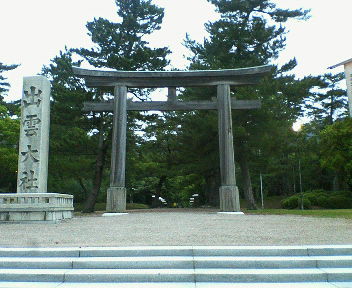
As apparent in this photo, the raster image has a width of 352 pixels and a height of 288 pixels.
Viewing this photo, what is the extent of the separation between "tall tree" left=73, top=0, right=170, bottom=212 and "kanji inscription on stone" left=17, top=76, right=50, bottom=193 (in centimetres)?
713

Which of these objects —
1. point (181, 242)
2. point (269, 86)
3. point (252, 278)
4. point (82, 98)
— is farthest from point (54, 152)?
point (252, 278)

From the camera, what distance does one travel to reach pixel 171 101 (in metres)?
15.6

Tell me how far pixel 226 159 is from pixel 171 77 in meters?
4.54

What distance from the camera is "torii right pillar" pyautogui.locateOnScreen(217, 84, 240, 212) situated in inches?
568

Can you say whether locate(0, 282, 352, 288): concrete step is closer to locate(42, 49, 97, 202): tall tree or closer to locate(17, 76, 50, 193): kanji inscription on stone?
locate(17, 76, 50, 193): kanji inscription on stone

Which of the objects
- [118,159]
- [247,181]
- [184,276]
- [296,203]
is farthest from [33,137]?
[296,203]

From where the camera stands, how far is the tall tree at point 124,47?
62.6 ft

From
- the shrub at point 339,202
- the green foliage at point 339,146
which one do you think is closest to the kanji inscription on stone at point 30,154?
the green foliage at point 339,146

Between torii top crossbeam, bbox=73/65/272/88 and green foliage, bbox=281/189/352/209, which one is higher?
torii top crossbeam, bbox=73/65/272/88

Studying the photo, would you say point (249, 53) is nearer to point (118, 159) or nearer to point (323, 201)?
point (118, 159)

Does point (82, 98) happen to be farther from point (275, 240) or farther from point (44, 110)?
point (275, 240)

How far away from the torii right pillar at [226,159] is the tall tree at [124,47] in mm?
5456

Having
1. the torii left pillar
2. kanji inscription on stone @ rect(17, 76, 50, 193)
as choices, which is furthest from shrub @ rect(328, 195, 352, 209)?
kanji inscription on stone @ rect(17, 76, 50, 193)

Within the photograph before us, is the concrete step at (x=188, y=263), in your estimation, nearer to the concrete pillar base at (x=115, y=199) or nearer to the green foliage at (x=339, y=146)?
the concrete pillar base at (x=115, y=199)
